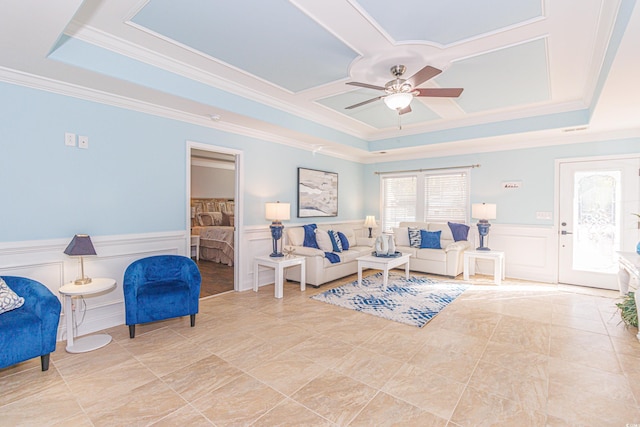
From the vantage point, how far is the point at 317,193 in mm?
6199

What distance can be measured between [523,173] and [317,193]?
3.75m

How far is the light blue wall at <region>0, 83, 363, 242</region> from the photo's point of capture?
111 inches

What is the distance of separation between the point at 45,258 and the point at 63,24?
2.12 metres

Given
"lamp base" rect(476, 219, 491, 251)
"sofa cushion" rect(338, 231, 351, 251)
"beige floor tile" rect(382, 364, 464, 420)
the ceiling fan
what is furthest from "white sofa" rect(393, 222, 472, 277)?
"beige floor tile" rect(382, 364, 464, 420)

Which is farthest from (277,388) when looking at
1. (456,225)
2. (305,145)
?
(456,225)

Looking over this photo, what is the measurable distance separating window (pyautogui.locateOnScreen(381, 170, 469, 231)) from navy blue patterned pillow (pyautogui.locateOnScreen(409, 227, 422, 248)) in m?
0.59

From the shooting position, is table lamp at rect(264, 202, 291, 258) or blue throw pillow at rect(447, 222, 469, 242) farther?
blue throw pillow at rect(447, 222, 469, 242)

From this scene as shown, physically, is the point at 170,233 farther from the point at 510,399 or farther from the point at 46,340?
the point at 510,399

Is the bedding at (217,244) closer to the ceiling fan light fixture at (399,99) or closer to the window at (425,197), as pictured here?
the window at (425,197)

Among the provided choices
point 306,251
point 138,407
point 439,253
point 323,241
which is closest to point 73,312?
point 138,407

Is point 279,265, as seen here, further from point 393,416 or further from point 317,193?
point 393,416

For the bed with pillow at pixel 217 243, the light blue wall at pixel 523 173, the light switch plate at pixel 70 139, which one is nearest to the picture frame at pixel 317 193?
the bed with pillow at pixel 217 243

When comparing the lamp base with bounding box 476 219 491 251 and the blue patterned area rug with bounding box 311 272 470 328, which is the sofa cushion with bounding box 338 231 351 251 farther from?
the lamp base with bounding box 476 219 491 251

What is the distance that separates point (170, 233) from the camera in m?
3.92
